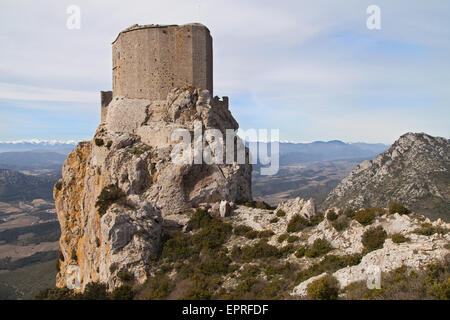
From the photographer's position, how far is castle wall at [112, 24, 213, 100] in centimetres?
2764

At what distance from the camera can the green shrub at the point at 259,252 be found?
19.0m

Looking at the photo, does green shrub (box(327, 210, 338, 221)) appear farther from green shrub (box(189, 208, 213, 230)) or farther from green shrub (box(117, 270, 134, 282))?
green shrub (box(117, 270, 134, 282))

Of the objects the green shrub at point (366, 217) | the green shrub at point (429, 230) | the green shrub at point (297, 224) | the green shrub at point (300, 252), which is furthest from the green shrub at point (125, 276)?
the green shrub at point (429, 230)

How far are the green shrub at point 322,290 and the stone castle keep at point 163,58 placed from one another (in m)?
20.3

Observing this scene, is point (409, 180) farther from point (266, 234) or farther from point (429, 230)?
point (429, 230)

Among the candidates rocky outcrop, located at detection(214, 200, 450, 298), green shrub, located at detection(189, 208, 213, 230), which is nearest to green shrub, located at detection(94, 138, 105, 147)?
green shrub, located at detection(189, 208, 213, 230)

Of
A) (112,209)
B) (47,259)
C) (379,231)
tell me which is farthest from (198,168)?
(47,259)

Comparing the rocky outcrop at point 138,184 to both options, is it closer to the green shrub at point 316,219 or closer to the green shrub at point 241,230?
the green shrub at point 241,230

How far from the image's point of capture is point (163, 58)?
2764cm

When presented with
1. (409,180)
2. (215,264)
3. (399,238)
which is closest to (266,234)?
(215,264)

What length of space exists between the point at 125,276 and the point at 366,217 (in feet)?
49.0

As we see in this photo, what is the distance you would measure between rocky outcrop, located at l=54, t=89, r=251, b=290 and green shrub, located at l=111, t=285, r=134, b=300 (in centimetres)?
102
